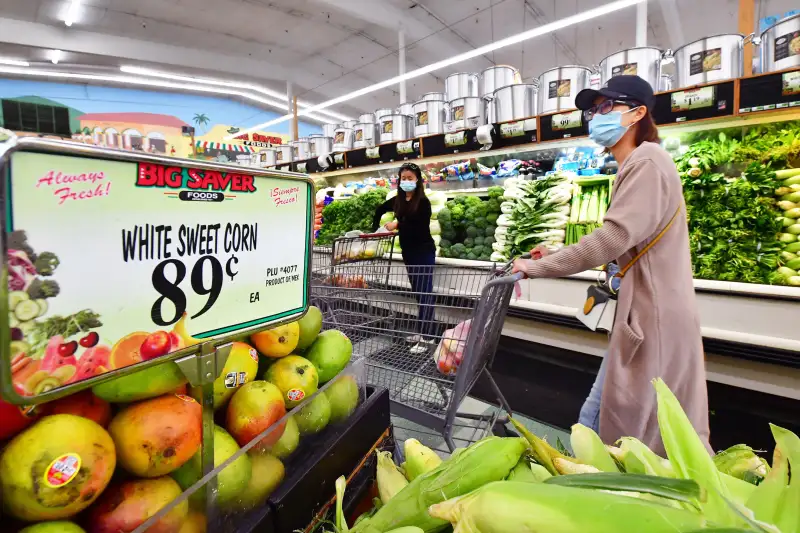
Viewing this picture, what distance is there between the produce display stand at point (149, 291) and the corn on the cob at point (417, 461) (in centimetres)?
15

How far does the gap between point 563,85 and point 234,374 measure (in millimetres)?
3964

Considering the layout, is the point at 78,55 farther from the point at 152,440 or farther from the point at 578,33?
the point at 152,440

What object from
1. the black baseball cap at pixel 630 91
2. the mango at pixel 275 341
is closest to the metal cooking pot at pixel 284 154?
the black baseball cap at pixel 630 91

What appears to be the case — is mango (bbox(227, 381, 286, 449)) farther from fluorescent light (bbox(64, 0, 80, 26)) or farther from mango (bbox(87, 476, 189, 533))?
fluorescent light (bbox(64, 0, 80, 26))

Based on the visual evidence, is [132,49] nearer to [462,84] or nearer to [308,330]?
[462,84]

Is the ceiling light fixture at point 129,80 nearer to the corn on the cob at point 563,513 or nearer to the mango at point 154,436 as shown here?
the mango at point 154,436

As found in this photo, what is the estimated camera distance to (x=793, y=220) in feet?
8.45

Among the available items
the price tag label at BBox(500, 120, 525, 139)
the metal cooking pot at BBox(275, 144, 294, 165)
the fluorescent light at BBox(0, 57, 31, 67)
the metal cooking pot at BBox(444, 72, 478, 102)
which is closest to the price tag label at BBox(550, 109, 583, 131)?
the price tag label at BBox(500, 120, 525, 139)

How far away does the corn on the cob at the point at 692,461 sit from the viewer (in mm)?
457

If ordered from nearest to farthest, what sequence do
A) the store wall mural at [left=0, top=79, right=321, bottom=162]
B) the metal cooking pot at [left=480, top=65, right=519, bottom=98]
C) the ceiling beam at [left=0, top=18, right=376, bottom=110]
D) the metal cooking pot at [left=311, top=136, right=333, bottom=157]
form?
1. the metal cooking pot at [left=480, top=65, right=519, bottom=98]
2. the metal cooking pot at [left=311, top=136, right=333, bottom=157]
3. the ceiling beam at [left=0, top=18, right=376, bottom=110]
4. the store wall mural at [left=0, top=79, right=321, bottom=162]

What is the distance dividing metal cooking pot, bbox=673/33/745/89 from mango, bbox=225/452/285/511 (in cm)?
363

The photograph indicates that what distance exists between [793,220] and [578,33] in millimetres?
9828

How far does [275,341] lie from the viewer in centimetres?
95

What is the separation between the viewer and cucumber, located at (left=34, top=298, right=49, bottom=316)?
1.59 feet
